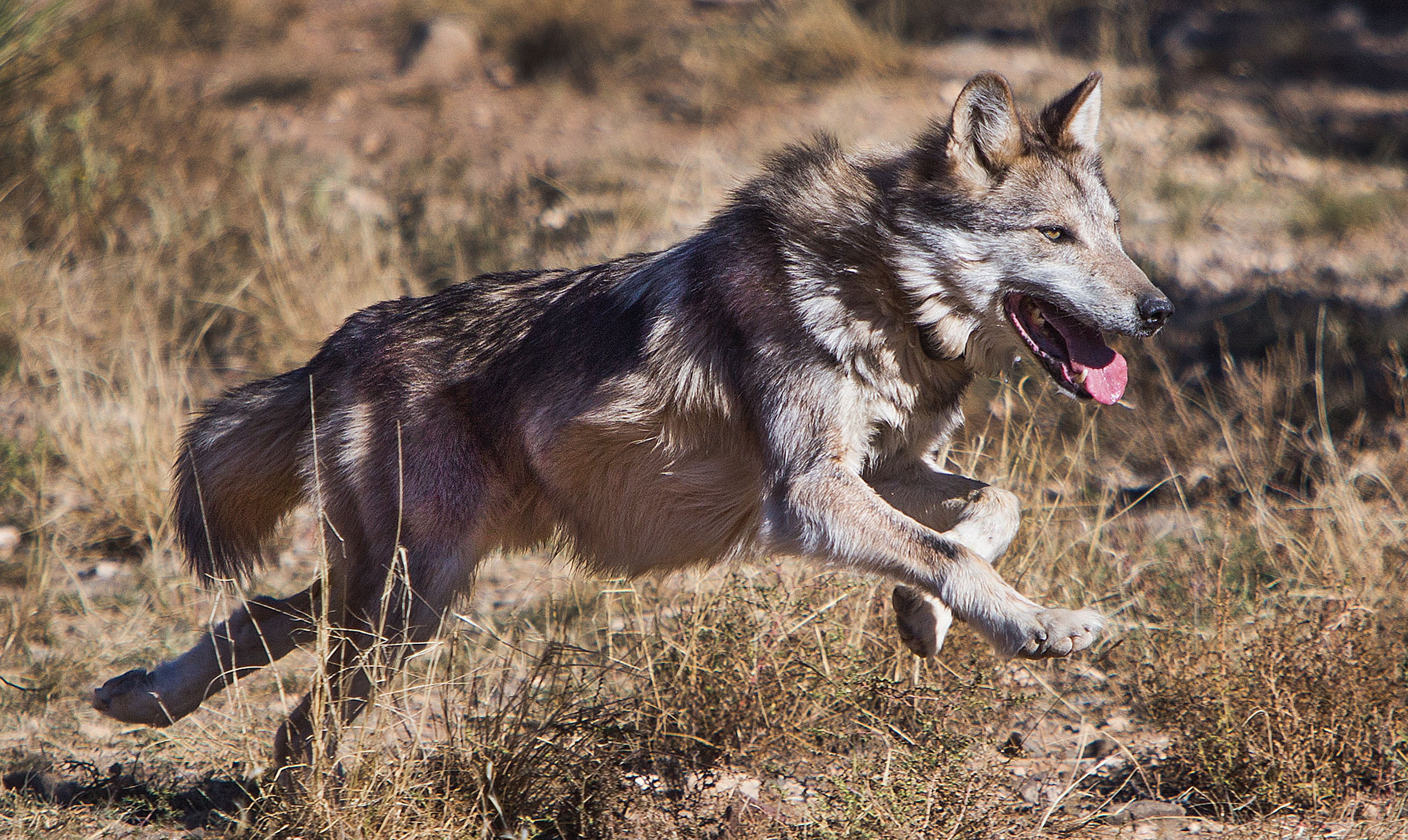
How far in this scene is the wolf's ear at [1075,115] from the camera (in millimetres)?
4195

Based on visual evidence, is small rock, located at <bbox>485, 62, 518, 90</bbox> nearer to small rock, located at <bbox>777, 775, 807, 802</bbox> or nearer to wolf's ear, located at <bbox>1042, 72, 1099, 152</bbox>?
wolf's ear, located at <bbox>1042, 72, 1099, 152</bbox>

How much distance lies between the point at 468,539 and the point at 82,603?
243 centimetres

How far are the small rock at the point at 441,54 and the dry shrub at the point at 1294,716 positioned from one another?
9952mm

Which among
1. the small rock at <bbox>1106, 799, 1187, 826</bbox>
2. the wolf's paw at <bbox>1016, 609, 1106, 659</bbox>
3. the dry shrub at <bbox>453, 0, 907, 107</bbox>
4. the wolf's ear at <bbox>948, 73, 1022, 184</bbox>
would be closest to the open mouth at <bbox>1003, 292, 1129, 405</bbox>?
the wolf's ear at <bbox>948, 73, 1022, 184</bbox>

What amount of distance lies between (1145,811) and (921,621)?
0.98 meters

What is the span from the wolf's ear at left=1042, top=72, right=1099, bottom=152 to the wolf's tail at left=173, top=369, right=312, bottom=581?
9.19 ft

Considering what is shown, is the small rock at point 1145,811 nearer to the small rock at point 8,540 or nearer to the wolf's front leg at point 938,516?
the wolf's front leg at point 938,516

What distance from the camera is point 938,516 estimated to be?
14.1ft

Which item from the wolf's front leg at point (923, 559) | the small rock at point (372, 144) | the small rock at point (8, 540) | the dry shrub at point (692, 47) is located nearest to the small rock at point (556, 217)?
the small rock at point (372, 144)

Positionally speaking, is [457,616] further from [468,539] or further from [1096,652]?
[1096,652]

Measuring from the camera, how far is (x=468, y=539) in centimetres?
427

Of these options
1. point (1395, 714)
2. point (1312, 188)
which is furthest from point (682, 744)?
point (1312, 188)

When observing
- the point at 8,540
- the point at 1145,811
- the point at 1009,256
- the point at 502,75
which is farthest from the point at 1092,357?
the point at 502,75

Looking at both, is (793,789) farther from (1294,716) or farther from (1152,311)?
(1152,311)
